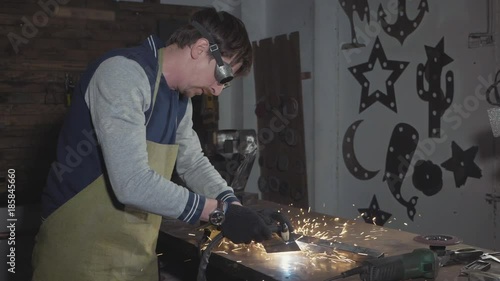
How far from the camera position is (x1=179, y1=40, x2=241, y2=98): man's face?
1.78 metres

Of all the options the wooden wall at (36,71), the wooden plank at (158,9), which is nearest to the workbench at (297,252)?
the wooden wall at (36,71)

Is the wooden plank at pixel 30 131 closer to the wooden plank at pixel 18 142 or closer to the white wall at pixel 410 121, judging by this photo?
the wooden plank at pixel 18 142

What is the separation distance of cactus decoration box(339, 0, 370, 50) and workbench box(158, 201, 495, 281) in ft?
6.90

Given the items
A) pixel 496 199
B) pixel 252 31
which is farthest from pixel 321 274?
pixel 252 31

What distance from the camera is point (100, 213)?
1.77 metres

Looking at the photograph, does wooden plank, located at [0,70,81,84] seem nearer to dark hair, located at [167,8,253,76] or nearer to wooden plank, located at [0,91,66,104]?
wooden plank, located at [0,91,66,104]

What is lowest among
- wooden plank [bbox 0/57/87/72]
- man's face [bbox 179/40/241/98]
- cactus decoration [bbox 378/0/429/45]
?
man's face [bbox 179/40/241/98]

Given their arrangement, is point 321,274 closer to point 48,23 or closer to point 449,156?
point 449,156

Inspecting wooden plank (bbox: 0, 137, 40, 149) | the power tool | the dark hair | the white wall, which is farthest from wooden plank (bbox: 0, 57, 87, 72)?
the power tool

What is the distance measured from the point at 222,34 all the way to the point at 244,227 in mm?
646

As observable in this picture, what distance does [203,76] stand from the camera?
5.96 ft

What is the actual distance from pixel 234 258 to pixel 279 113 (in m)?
3.08

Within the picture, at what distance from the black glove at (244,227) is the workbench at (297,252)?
9cm

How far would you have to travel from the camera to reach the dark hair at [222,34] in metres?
1.75
